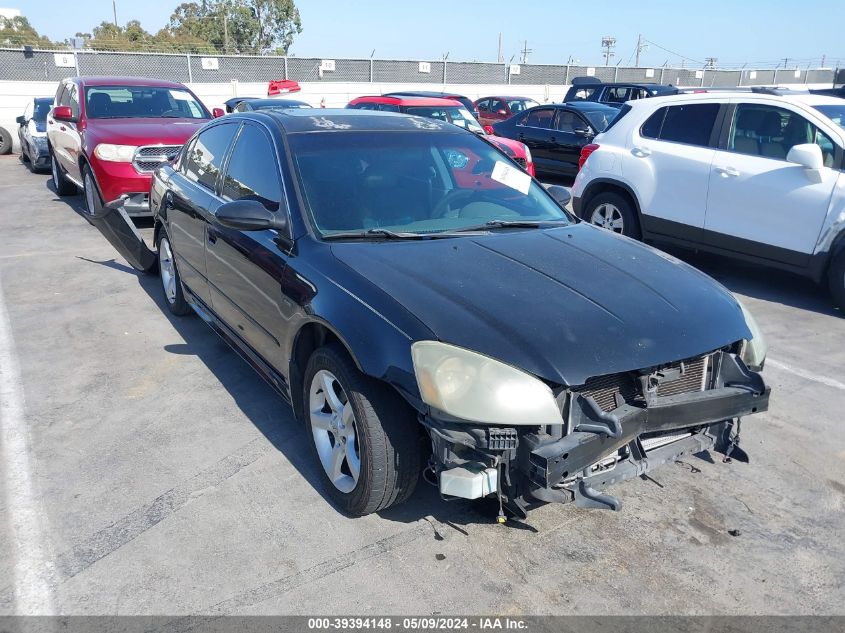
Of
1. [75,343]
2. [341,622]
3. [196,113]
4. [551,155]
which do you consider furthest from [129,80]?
[341,622]

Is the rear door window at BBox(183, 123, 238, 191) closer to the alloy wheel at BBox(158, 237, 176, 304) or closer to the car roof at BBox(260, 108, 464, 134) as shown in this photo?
the car roof at BBox(260, 108, 464, 134)

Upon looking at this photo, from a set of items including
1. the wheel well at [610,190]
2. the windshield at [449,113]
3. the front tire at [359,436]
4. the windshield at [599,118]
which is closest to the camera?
the front tire at [359,436]

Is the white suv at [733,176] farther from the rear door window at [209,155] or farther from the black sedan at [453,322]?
the rear door window at [209,155]

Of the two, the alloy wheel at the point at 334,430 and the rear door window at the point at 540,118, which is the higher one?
the rear door window at the point at 540,118

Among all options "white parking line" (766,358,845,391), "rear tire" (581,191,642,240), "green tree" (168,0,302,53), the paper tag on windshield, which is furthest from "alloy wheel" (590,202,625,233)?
"green tree" (168,0,302,53)

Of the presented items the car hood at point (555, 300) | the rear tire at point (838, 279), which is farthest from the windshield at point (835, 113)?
the car hood at point (555, 300)

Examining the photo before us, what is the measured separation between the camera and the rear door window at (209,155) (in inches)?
192

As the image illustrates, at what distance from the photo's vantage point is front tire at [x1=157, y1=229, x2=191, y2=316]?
5871 millimetres

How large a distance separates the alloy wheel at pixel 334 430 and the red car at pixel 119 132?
5.68 meters

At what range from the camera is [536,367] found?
2785 mm

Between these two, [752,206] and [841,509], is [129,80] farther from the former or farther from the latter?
[841,509]

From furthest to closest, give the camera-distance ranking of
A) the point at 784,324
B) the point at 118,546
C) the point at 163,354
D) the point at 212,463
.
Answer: the point at 784,324, the point at 163,354, the point at 212,463, the point at 118,546

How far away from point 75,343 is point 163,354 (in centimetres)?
78

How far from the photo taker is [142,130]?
30.5ft
